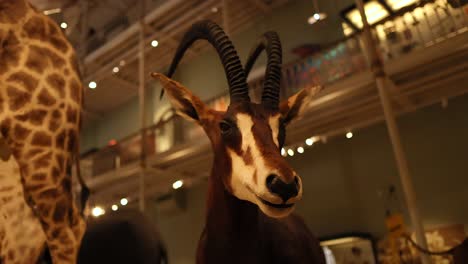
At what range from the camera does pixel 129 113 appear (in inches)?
601

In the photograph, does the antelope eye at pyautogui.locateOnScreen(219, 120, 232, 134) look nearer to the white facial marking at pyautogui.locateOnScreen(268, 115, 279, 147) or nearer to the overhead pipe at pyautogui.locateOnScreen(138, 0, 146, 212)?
the white facial marking at pyautogui.locateOnScreen(268, 115, 279, 147)

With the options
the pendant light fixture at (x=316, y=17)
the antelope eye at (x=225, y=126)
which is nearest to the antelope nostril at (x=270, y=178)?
the antelope eye at (x=225, y=126)

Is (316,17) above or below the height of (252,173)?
above

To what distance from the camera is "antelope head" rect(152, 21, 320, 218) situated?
1705mm

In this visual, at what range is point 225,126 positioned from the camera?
2.19 meters

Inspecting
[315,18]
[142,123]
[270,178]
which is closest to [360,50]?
[315,18]

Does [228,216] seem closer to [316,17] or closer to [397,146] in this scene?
[397,146]

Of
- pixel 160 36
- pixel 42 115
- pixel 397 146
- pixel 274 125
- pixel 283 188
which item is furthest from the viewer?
pixel 160 36

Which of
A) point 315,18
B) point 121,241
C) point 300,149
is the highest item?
point 315,18

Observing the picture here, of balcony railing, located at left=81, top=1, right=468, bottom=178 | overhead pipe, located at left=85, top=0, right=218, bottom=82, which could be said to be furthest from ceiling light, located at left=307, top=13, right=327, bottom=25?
overhead pipe, located at left=85, top=0, right=218, bottom=82

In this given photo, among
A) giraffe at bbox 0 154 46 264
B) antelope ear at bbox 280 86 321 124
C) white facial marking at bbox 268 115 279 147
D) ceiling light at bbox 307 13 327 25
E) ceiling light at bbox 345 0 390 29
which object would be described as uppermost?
ceiling light at bbox 307 13 327 25

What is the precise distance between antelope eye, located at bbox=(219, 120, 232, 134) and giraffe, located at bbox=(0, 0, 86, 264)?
2.80 ft

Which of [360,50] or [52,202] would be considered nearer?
[52,202]

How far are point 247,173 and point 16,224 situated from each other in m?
0.96
